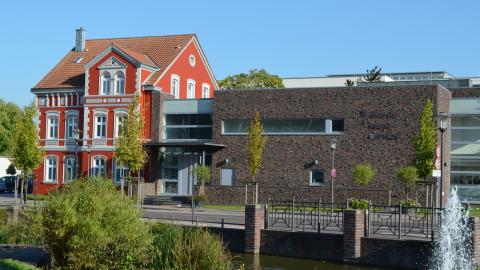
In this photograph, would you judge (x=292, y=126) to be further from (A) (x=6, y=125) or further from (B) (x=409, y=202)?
(A) (x=6, y=125)

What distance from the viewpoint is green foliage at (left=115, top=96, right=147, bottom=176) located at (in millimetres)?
43500

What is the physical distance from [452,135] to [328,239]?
23.3 meters

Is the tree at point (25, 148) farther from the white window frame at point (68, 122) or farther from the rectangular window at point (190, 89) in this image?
the rectangular window at point (190, 89)

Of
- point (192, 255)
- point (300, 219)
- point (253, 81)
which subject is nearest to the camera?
point (192, 255)

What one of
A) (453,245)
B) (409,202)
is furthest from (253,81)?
(453,245)

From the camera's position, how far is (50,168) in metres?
53.5

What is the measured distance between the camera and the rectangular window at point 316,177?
44.8 metres

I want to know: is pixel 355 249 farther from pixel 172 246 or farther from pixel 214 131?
pixel 214 131

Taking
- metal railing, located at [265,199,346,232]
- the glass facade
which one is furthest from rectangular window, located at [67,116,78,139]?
metal railing, located at [265,199,346,232]

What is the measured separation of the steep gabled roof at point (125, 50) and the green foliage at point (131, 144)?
25.5 ft

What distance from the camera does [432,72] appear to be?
80.4 metres

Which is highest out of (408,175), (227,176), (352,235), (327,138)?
(327,138)

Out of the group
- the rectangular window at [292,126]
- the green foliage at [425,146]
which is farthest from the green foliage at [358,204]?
the rectangular window at [292,126]

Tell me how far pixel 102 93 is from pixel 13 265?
3501cm
